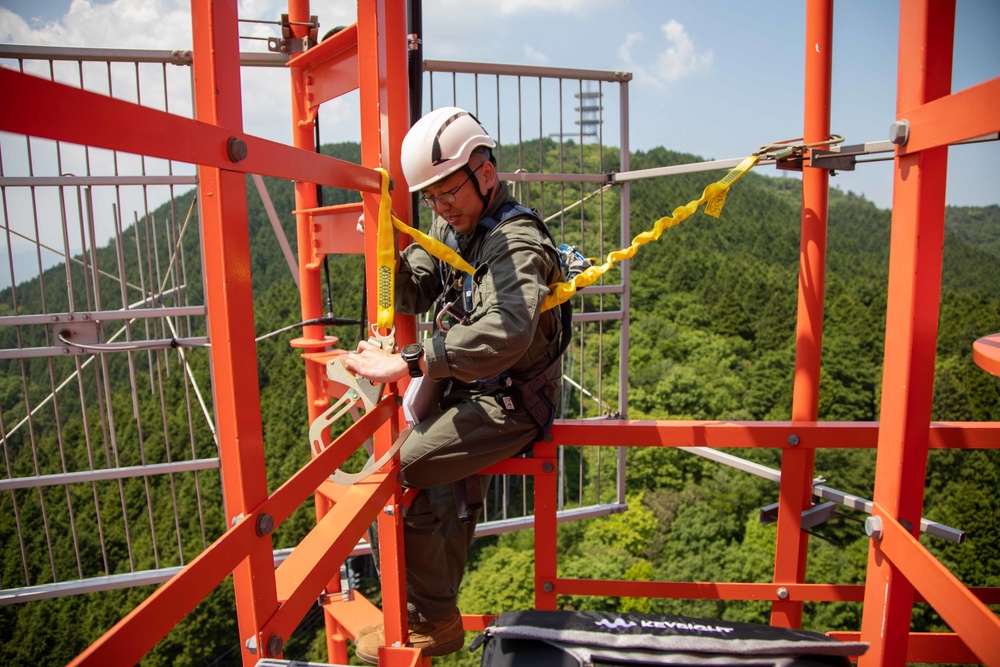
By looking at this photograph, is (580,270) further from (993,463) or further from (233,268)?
(993,463)

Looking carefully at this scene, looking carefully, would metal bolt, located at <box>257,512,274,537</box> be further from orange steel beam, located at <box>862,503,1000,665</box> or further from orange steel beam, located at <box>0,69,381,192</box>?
orange steel beam, located at <box>862,503,1000,665</box>

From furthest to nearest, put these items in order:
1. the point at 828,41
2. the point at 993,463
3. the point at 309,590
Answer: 1. the point at 993,463
2. the point at 828,41
3. the point at 309,590

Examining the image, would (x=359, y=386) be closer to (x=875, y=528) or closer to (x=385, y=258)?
(x=385, y=258)

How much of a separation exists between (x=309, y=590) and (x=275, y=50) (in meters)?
3.21

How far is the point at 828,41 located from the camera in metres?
2.93

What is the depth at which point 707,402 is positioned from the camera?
32438mm

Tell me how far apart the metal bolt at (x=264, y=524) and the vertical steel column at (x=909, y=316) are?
1585mm

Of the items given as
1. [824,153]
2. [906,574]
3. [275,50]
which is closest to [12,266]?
[275,50]

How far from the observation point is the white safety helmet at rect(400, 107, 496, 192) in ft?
7.80

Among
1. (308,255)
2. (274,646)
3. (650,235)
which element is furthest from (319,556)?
(308,255)

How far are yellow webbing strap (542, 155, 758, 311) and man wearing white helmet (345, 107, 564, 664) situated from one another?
10 cm

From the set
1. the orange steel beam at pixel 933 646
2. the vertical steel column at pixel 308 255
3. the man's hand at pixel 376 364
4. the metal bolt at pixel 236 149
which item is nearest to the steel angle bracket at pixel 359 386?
the man's hand at pixel 376 364

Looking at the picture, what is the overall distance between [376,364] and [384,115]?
90 centimetres

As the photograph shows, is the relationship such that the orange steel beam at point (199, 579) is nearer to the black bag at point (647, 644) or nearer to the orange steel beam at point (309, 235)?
the black bag at point (647, 644)
